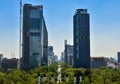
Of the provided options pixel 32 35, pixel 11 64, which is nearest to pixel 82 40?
pixel 32 35

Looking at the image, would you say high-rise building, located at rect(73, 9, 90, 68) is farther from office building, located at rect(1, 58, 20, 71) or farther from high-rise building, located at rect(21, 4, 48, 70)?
office building, located at rect(1, 58, 20, 71)

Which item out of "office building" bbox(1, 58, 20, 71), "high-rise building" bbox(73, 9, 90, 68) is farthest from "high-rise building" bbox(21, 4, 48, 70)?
"office building" bbox(1, 58, 20, 71)

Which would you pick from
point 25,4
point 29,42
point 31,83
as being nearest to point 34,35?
point 29,42

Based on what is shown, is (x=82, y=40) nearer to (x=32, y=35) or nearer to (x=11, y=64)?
(x=32, y=35)

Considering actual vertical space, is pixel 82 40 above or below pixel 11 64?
above

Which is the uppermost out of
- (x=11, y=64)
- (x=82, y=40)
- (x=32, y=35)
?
(x=32, y=35)

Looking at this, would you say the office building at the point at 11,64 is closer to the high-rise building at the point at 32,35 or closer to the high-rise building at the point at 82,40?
the high-rise building at the point at 32,35
